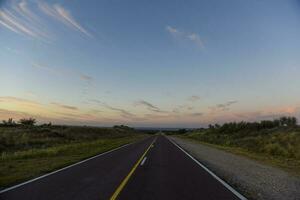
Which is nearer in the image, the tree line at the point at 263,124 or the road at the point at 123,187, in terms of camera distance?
the road at the point at 123,187

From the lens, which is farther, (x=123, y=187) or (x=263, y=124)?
(x=263, y=124)

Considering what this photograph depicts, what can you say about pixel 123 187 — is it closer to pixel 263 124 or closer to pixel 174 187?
pixel 174 187

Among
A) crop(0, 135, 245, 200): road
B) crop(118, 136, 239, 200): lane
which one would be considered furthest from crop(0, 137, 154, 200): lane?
crop(118, 136, 239, 200): lane

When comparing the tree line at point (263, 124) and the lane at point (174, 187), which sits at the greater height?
the tree line at point (263, 124)

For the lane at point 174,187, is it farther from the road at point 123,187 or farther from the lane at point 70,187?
the lane at point 70,187

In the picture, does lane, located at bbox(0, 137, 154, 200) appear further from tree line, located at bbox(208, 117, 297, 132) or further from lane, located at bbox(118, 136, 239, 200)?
tree line, located at bbox(208, 117, 297, 132)

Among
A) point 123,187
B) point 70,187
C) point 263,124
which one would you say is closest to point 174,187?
point 123,187

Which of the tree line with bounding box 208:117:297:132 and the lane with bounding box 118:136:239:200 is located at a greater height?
the tree line with bounding box 208:117:297:132

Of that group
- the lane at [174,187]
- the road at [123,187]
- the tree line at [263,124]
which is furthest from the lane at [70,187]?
the tree line at [263,124]

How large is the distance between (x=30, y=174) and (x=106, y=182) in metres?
3.68

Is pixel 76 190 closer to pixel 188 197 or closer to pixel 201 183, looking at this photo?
pixel 188 197

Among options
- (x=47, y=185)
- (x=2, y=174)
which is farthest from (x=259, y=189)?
(x=2, y=174)

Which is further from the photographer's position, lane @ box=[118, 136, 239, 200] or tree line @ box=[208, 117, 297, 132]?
tree line @ box=[208, 117, 297, 132]

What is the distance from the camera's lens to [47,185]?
8523mm
